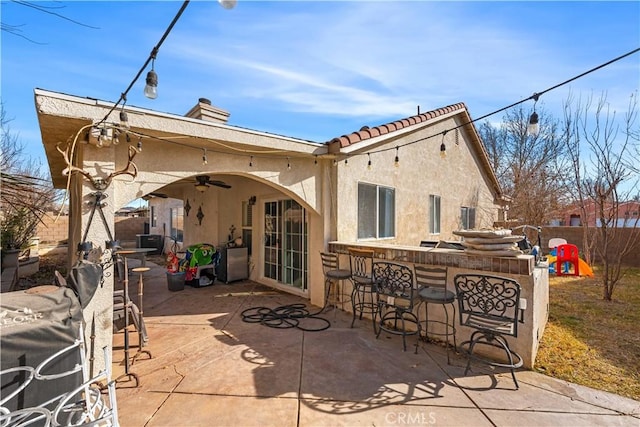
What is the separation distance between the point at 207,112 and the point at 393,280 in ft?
13.6

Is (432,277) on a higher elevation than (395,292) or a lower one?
higher

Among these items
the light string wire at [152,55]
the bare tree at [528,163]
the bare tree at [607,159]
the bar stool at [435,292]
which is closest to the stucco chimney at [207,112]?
the light string wire at [152,55]

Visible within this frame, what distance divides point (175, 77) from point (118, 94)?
2.40 ft

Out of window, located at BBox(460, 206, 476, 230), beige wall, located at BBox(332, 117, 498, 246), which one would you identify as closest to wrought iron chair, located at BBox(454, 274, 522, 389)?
beige wall, located at BBox(332, 117, 498, 246)

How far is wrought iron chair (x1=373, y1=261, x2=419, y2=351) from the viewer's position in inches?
169

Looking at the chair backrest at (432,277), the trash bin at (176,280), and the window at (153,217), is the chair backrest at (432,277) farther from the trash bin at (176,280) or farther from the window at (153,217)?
the window at (153,217)

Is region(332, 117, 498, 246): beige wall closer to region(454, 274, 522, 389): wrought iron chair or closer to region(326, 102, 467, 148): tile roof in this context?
region(326, 102, 467, 148): tile roof

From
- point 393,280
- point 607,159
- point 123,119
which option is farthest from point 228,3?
point 607,159

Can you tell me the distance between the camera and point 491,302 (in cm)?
361

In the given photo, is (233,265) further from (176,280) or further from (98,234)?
(98,234)

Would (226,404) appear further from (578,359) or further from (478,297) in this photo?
(578,359)

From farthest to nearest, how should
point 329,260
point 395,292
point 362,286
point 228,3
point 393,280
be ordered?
point 329,260
point 362,286
point 393,280
point 395,292
point 228,3

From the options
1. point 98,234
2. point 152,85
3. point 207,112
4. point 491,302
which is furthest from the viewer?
point 207,112

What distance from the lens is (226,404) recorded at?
2.96 metres
